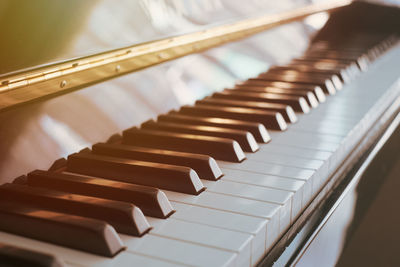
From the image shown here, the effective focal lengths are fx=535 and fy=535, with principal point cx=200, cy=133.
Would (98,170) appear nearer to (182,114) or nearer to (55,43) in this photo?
(55,43)

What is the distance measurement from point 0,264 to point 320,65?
179cm

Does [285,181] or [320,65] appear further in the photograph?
[320,65]

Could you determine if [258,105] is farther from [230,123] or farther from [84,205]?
[84,205]

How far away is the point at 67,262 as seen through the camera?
0.74 meters

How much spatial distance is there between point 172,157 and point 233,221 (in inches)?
10.0

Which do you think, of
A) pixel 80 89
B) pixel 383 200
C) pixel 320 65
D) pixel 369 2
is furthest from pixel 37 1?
pixel 369 2

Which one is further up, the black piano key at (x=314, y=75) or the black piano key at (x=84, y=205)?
the black piano key at (x=84, y=205)

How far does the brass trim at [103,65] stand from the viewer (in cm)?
96

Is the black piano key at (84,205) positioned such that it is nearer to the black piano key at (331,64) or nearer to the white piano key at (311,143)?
the white piano key at (311,143)

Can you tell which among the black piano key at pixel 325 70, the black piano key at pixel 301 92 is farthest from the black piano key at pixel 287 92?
the black piano key at pixel 325 70

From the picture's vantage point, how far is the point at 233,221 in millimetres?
897

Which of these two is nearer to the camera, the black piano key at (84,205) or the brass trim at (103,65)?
the black piano key at (84,205)

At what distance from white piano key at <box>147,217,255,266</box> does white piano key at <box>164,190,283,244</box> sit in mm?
84

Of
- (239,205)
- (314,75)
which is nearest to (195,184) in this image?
(239,205)
